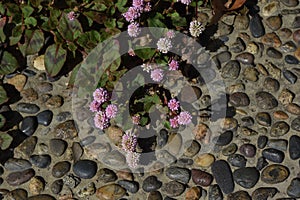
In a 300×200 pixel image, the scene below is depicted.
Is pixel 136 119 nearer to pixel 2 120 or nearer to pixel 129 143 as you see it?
pixel 129 143

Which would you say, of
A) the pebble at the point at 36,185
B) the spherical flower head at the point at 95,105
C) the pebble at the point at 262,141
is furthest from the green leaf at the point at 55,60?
the pebble at the point at 262,141

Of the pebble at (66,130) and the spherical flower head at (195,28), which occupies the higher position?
the spherical flower head at (195,28)

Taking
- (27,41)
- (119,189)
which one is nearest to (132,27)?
(27,41)

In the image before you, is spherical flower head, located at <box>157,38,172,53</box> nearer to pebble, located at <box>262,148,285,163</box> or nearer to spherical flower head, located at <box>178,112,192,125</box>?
spherical flower head, located at <box>178,112,192,125</box>

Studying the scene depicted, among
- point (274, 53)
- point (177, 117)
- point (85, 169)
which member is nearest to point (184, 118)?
point (177, 117)

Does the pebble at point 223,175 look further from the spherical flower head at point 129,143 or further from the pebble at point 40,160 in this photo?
the pebble at point 40,160
